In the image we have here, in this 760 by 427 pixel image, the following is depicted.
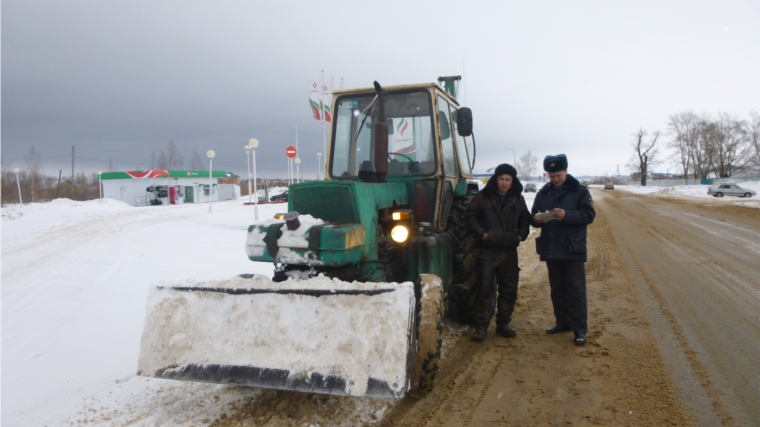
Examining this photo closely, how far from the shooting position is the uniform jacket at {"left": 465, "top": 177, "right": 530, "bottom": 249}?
165 inches

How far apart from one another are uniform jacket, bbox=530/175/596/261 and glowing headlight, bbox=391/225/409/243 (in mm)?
1352

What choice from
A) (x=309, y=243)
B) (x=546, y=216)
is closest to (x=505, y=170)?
(x=546, y=216)

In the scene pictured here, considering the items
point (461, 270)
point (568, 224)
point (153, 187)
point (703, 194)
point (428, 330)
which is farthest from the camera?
point (153, 187)

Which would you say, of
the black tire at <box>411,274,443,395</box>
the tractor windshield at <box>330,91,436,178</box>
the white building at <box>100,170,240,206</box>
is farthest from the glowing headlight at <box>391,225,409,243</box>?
the white building at <box>100,170,240,206</box>

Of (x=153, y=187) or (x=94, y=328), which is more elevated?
(x=153, y=187)

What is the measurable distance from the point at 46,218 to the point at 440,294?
18586mm

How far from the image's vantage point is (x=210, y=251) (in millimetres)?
9148

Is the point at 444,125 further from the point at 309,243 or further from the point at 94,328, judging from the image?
the point at 94,328

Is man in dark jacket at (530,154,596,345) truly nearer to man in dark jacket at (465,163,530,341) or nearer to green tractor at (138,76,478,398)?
man in dark jacket at (465,163,530,341)

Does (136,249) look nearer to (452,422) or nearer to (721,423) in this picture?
(452,422)

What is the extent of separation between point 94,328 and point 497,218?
166 inches

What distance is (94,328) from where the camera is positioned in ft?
15.2

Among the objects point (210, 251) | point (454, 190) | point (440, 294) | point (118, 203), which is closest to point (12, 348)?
point (440, 294)

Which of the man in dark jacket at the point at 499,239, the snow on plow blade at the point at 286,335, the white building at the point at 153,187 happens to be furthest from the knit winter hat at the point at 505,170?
the white building at the point at 153,187
